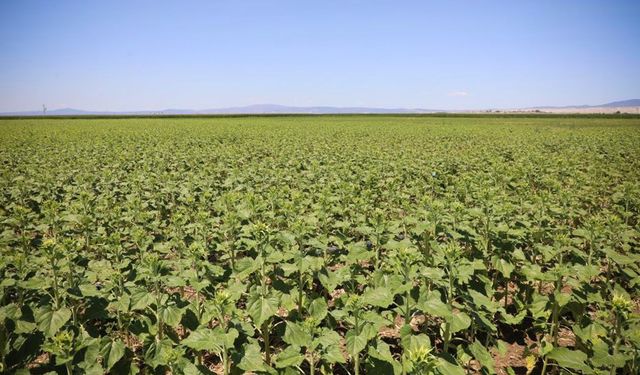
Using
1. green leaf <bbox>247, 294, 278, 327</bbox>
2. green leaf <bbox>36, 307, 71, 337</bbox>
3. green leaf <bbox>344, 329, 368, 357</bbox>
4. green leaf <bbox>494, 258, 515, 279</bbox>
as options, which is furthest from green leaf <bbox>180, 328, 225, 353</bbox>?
green leaf <bbox>494, 258, 515, 279</bbox>

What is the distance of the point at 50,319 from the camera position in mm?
3596

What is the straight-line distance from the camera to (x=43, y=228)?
6.55 meters

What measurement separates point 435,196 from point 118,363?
11.3 m

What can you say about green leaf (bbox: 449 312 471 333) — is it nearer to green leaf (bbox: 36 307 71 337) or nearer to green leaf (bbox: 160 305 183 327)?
green leaf (bbox: 160 305 183 327)

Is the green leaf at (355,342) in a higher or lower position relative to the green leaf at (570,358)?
higher

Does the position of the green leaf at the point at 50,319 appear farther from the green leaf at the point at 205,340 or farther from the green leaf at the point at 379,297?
the green leaf at the point at 379,297

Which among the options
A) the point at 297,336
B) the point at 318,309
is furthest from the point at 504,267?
the point at 297,336

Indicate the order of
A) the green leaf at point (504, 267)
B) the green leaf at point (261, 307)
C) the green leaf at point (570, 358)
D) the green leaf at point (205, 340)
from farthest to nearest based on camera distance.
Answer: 1. the green leaf at point (504, 267)
2. the green leaf at point (261, 307)
3. the green leaf at point (570, 358)
4. the green leaf at point (205, 340)

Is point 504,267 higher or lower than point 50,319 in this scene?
lower

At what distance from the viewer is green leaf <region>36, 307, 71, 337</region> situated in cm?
347

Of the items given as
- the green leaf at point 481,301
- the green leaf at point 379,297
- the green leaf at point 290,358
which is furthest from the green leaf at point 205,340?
the green leaf at point 481,301

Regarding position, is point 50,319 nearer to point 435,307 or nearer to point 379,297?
point 379,297

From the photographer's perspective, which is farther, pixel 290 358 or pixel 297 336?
pixel 297 336

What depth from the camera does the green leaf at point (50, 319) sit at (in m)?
3.47
